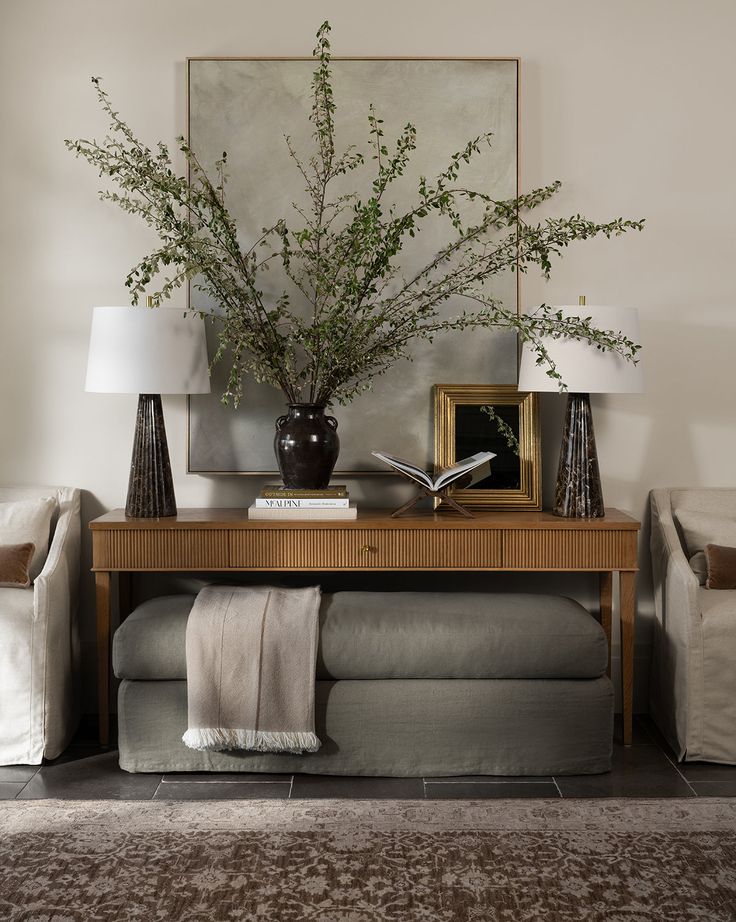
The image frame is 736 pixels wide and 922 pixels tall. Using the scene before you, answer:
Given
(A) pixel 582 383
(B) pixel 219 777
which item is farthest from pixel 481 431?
(B) pixel 219 777

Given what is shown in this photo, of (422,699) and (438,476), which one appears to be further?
(438,476)

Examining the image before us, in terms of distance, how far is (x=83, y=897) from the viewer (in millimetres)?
2068

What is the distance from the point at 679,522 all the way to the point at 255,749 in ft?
5.47

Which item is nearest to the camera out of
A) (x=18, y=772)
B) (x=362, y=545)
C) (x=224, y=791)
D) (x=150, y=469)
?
(x=224, y=791)

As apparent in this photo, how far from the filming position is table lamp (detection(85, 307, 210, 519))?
2979 millimetres

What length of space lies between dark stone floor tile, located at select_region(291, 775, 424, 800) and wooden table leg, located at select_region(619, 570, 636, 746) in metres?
0.76

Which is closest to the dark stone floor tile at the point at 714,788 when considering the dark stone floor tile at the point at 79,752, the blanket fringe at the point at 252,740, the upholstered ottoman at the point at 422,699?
the upholstered ottoman at the point at 422,699

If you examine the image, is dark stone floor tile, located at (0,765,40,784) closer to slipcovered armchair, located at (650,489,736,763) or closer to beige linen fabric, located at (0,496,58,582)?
beige linen fabric, located at (0,496,58,582)

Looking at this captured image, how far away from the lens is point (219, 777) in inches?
110

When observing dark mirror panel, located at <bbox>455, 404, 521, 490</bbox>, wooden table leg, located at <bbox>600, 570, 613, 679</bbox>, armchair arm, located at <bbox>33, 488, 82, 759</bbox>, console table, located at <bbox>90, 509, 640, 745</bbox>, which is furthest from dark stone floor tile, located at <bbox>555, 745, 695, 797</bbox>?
armchair arm, located at <bbox>33, 488, 82, 759</bbox>

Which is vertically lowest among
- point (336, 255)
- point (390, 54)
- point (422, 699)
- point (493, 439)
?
Answer: point (422, 699)

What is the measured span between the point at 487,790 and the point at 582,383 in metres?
1.28

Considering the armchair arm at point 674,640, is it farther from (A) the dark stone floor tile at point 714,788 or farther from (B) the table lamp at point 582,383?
(B) the table lamp at point 582,383

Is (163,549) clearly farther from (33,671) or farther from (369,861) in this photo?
(369,861)
